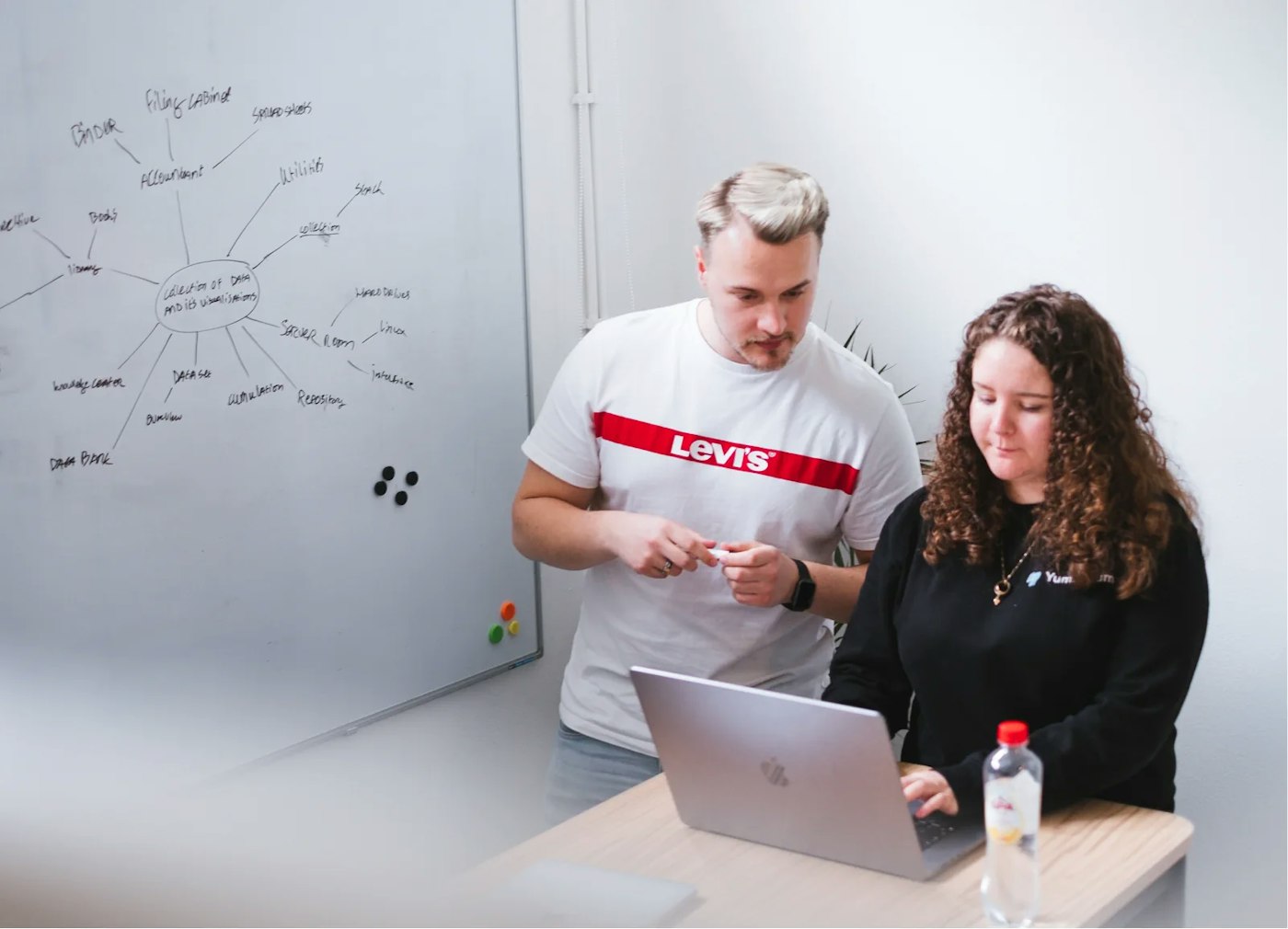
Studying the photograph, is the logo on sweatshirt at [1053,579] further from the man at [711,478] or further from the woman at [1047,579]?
the man at [711,478]

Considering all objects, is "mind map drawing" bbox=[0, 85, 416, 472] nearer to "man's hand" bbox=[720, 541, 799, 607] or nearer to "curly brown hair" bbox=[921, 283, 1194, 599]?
"man's hand" bbox=[720, 541, 799, 607]

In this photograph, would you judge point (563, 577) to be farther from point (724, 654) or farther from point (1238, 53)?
point (1238, 53)

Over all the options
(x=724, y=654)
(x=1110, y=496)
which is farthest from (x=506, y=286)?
(x=1110, y=496)

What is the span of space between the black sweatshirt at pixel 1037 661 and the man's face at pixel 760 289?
334 millimetres

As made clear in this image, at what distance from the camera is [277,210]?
85.5 inches

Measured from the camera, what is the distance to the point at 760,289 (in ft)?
6.15

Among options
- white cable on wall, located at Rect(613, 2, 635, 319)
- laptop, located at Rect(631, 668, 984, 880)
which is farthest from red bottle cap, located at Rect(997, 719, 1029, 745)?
white cable on wall, located at Rect(613, 2, 635, 319)

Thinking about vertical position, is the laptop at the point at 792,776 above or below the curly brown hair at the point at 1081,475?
below

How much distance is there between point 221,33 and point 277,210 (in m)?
0.30

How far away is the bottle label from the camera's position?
133cm

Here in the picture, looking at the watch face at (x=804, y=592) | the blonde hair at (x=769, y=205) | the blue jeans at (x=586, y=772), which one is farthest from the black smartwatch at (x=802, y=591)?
the blonde hair at (x=769, y=205)

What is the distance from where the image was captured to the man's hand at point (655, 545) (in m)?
1.84

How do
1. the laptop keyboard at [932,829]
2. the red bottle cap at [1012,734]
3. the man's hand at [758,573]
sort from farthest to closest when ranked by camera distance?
the man's hand at [758,573] → the laptop keyboard at [932,829] → the red bottle cap at [1012,734]

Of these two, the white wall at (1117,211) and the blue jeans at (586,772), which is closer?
the blue jeans at (586,772)
